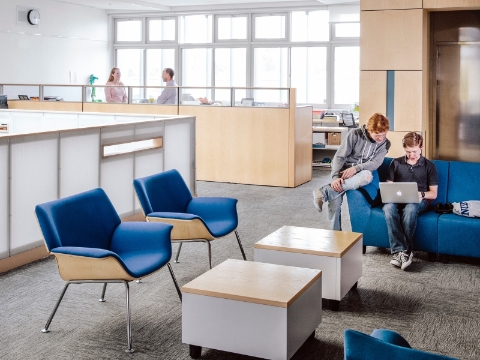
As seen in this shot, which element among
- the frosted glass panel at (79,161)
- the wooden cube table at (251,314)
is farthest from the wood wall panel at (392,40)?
the wooden cube table at (251,314)

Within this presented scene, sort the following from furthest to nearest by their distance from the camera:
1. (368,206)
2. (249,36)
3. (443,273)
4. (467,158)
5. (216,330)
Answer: (249,36), (467,158), (368,206), (443,273), (216,330)

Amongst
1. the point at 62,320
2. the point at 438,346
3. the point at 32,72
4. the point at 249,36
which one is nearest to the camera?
the point at 438,346

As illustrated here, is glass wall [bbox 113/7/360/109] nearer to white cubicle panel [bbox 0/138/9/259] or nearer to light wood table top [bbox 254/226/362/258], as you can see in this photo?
light wood table top [bbox 254/226/362/258]

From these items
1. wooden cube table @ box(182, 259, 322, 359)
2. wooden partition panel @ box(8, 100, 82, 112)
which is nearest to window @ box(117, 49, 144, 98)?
wooden partition panel @ box(8, 100, 82, 112)

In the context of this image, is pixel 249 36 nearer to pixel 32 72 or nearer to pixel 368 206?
pixel 32 72

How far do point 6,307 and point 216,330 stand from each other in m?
1.74

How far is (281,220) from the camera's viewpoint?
293 inches

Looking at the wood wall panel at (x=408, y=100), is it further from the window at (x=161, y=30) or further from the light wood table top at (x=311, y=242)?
the window at (x=161, y=30)

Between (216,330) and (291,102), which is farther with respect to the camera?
(291,102)

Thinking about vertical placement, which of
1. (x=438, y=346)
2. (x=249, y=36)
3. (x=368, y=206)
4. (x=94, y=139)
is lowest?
(x=438, y=346)

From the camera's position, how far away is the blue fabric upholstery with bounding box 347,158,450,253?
562 centimetres

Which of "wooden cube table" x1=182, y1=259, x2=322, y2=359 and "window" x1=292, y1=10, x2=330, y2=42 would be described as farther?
"window" x1=292, y1=10, x2=330, y2=42

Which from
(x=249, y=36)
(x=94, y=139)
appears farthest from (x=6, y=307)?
(x=249, y=36)

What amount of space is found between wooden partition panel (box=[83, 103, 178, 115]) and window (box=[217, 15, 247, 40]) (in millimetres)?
6323
